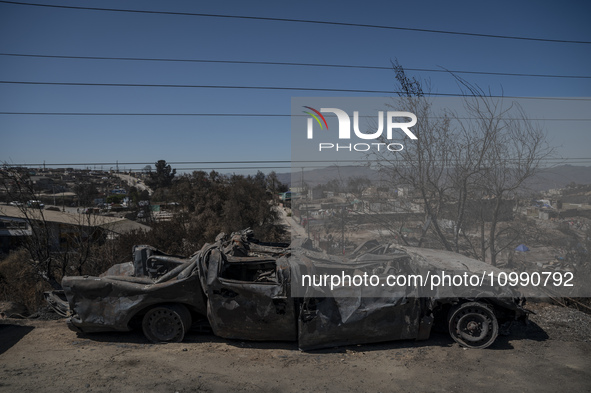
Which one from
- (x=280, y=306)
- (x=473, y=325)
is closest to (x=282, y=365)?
(x=280, y=306)

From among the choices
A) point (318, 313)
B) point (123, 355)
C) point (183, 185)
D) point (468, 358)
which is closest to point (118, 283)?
point (123, 355)

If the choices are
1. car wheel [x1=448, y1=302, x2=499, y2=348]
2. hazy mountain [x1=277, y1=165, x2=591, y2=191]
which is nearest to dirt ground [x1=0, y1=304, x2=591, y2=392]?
car wheel [x1=448, y1=302, x2=499, y2=348]

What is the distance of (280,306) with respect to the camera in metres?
5.27

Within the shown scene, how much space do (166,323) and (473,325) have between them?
4.61m

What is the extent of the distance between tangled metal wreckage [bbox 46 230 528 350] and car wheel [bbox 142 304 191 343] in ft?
0.05

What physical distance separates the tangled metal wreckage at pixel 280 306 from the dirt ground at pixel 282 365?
22cm

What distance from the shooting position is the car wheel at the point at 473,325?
536 cm

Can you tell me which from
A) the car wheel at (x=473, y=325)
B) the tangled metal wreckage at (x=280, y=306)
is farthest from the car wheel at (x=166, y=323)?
the car wheel at (x=473, y=325)

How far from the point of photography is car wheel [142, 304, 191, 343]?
219 inches

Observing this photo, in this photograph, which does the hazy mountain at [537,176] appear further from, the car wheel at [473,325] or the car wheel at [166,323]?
the car wheel at [166,323]

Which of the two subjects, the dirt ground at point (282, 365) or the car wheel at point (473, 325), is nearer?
the dirt ground at point (282, 365)

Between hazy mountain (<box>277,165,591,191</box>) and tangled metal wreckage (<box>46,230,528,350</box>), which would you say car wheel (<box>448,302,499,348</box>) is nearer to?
tangled metal wreckage (<box>46,230,528,350</box>)

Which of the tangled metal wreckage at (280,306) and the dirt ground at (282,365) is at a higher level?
the tangled metal wreckage at (280,306)

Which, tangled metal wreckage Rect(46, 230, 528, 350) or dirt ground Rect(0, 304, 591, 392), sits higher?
tangled metal wreckage Rect(46, 230, 528, 350)
